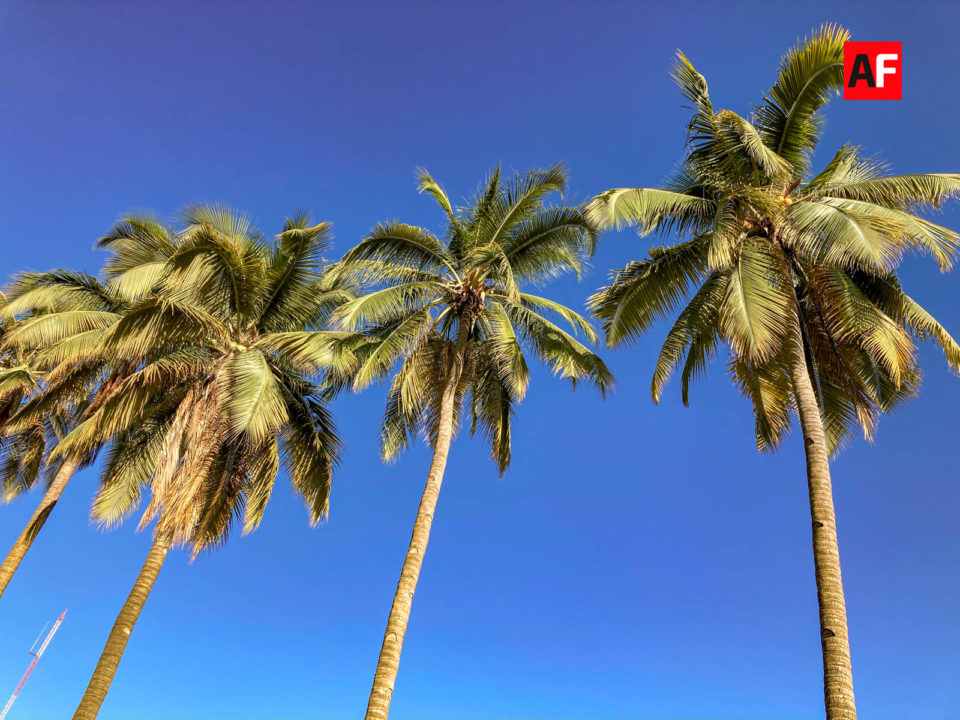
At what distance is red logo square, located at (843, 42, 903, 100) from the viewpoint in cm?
1216

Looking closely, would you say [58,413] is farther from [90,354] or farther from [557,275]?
[557,275]

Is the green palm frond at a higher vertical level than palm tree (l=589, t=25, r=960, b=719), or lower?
higher

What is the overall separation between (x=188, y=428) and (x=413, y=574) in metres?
6.44

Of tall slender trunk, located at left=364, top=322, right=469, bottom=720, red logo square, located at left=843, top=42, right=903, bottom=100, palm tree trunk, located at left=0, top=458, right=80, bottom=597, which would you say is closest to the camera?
tall slender trunk, located at left=364, top=322, right=469, bottom=720

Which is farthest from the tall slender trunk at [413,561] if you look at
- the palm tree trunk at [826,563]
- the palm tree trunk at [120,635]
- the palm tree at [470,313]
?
the palm tree trunk at [826,563]

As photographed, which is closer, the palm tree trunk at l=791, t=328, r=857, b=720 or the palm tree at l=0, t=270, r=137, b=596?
the palm tree trunk at l=791, t=328, r=857, b=720

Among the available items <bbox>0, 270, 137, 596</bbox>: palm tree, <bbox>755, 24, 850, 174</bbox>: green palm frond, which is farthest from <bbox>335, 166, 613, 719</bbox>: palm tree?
<bbox>0, 270, 137, 596</bbox>: palm tree

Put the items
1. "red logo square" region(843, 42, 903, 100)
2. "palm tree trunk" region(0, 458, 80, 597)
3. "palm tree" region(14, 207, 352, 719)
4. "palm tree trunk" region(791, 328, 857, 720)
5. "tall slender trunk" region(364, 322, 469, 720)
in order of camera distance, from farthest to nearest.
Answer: "palm tree trunk" region(0, 458, 80, 597), "palm tree" region(14, 207, 352, 719), "red logo square" region(843, 42, 903, 100), "tall slender trunk" region(364, 322, 469, 720), "palm tree trunk" region(791, 328, 857, 720)

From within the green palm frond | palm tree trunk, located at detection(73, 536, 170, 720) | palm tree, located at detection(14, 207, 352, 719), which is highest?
the green palm frond

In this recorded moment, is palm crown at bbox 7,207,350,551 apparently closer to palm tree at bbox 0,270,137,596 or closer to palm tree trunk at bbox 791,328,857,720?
palm tree at bbox 0,270,137,596

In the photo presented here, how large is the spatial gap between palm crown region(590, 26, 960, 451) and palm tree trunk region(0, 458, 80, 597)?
15.0m

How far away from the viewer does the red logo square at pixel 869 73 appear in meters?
12.2

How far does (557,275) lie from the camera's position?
15242mm

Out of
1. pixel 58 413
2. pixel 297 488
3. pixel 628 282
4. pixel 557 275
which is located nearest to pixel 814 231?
pixel 628 282
